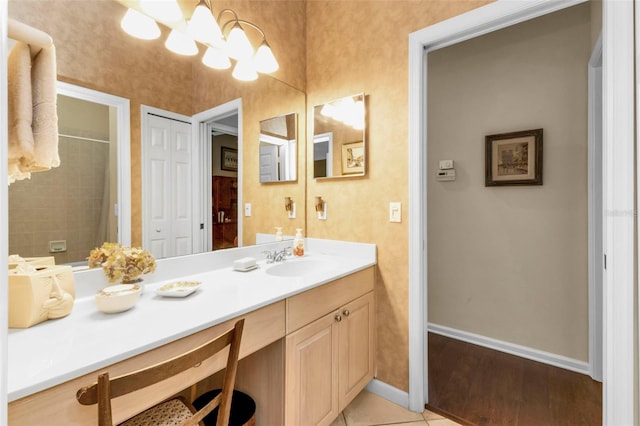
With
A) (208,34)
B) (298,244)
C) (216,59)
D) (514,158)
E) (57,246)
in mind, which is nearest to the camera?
(57,246)

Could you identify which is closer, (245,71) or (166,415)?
(166,415)

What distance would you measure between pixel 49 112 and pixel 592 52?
2847 millimetres

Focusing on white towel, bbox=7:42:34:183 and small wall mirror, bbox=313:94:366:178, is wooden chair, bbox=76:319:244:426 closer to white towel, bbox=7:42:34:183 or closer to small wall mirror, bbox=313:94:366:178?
white towel, bbox=7:42:34:183

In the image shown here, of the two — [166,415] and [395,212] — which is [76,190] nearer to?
[166,415]

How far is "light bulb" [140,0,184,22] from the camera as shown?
1.33 metres

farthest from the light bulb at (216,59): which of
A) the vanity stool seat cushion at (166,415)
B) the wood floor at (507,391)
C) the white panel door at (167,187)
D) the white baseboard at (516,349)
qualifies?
the white baseboard at (516,349)

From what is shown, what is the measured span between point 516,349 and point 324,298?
6.23ft

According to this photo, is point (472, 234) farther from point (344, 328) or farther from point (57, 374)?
point (57, 374)

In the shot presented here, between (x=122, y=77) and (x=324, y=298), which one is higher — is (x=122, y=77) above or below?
above

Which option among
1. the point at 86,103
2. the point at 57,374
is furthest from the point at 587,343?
the point at 86,103

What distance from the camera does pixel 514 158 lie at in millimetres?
2324

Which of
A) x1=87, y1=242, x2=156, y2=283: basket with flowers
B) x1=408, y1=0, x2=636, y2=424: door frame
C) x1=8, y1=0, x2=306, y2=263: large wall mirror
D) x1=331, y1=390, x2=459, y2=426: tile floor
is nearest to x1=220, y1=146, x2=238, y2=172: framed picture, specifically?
x1=8, y1=0, x2=306, y2=263: large wall mirror

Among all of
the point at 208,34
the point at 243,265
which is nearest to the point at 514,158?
the point at 243,265

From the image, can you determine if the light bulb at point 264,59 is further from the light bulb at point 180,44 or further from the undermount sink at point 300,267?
the undermount sink at point 300,267
